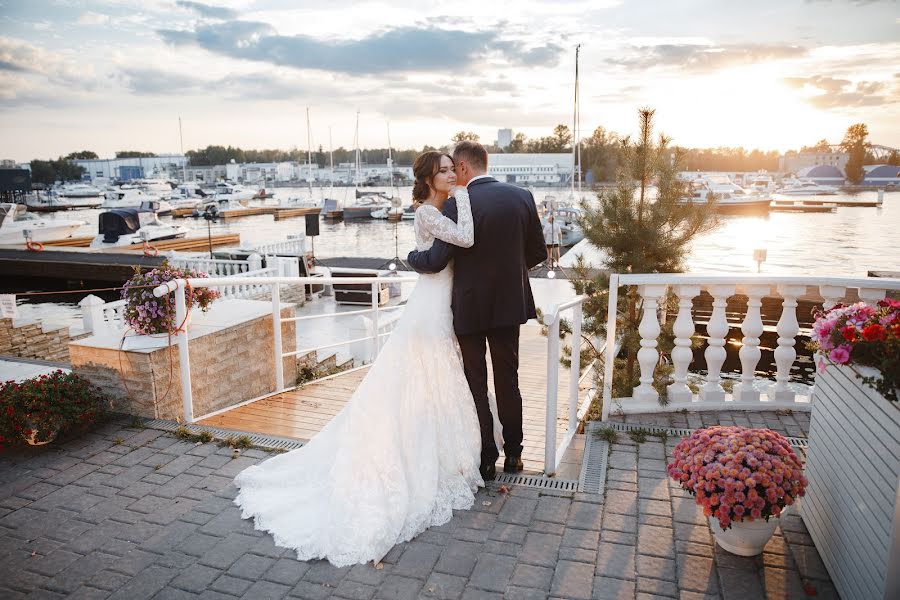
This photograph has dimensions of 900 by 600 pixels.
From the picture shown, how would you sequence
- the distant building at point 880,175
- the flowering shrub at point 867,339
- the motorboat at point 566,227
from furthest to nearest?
1. the distant building at point 880,175
2. the motorboat at point 566,227
3. the flowering shrub at point 867,339

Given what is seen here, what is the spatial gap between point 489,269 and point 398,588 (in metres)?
1.65

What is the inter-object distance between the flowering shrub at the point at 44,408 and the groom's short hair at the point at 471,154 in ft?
10.8

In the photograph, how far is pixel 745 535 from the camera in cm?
262

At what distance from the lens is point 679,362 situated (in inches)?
173

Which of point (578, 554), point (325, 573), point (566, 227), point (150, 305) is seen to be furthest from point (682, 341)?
point (566, 227)

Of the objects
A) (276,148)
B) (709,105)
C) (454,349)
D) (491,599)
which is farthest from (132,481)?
(276,148)

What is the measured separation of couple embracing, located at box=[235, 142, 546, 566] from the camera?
3.08 m

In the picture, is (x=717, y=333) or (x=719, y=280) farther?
(x=717, y=333)

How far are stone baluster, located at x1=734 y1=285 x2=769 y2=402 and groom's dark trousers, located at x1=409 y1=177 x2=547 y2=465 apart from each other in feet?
6.14

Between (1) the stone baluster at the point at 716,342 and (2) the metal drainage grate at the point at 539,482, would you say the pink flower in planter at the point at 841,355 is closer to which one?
(2) the metal drainage grate at the point at 539,482

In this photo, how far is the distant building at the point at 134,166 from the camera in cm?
13850

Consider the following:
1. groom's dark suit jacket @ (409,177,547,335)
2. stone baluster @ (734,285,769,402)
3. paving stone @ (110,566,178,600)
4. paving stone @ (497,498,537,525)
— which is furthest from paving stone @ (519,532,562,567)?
stone baluster @ (734,285,769,402)

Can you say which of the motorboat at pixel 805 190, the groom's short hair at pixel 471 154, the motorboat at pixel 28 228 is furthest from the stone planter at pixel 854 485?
the motorboat at pixel 805 190

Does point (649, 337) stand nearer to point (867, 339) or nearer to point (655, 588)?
point (867, 339)
